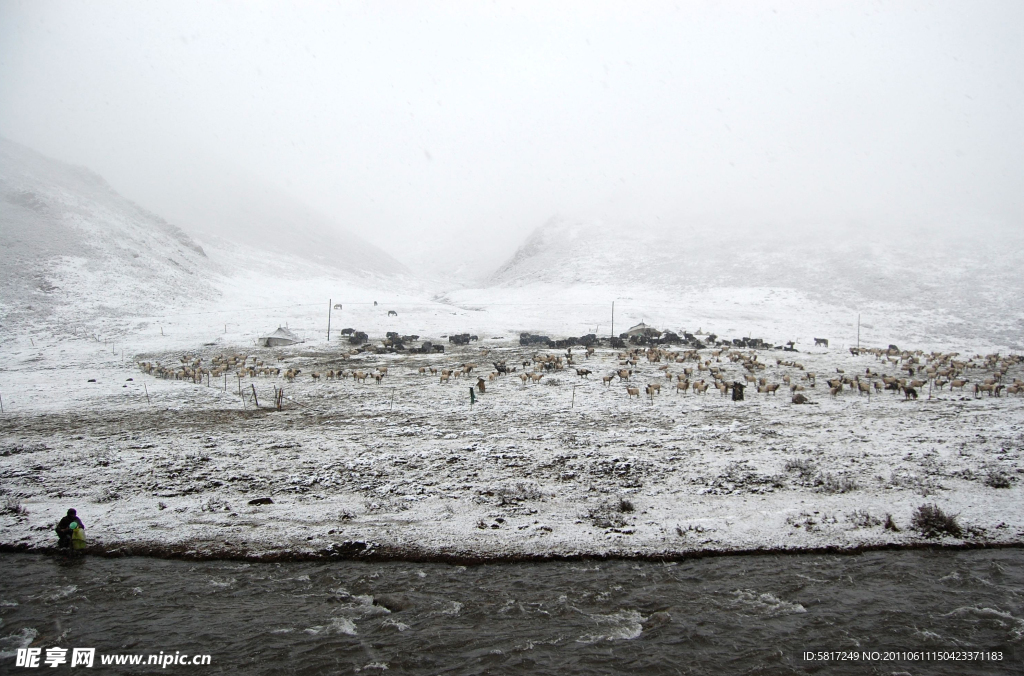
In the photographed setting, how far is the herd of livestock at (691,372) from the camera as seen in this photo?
25719 mm

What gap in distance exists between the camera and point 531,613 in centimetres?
927

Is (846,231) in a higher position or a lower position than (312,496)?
higher

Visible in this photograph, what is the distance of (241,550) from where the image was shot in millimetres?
11297

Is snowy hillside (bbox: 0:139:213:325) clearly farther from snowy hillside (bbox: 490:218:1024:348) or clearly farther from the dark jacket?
the dark jacket

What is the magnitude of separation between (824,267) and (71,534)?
9209cm

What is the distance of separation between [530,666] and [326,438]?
12.3m

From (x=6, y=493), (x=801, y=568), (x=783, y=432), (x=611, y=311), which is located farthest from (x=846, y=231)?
(x=6, y=493)

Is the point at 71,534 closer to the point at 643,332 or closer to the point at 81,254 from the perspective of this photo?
the point at 643,332

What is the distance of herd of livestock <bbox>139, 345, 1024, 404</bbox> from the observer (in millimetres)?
25719

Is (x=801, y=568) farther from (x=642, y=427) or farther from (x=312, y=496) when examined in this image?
(x=312, y=496)

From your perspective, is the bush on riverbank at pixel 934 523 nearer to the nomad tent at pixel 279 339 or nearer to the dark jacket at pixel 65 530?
the dark jacket at pixel 65 530

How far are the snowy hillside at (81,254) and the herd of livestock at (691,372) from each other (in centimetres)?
2663

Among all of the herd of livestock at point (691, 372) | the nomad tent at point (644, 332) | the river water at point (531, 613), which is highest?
the nomad tent at point (644, 332)

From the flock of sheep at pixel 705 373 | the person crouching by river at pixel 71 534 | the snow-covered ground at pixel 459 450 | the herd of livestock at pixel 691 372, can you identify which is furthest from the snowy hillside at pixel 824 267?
the person crouching by river at pixel 71 534
